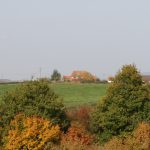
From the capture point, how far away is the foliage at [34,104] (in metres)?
31.0

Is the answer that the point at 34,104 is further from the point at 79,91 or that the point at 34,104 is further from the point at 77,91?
the point at 79,91

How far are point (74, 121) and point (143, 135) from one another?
512cm

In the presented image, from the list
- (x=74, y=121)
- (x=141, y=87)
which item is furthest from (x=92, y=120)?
(x=141, y=87)

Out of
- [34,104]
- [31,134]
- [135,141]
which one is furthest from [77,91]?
[31,134]

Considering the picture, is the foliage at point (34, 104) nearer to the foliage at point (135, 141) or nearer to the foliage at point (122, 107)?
the foliage at point (122, 107)

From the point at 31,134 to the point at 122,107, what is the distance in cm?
715

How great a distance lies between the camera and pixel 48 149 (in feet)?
90.6

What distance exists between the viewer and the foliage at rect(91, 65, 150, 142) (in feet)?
106

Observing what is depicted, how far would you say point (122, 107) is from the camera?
108 ft

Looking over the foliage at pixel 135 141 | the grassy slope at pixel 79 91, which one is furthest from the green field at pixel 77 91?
the foliage at pixel 135 141

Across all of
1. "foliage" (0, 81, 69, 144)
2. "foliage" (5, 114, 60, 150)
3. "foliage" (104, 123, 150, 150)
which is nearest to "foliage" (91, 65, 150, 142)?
"foliage" (104, 123, 150, 150)

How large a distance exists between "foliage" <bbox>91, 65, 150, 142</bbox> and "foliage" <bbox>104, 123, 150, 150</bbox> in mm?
1080

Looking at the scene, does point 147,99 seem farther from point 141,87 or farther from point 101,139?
point 101,139

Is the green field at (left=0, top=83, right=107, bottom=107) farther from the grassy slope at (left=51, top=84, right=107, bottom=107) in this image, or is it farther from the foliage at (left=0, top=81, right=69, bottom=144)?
the foliage at (left=0, top=81, right=69, bottom=144)
